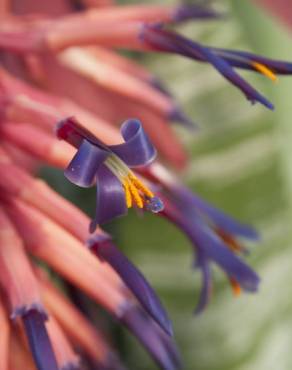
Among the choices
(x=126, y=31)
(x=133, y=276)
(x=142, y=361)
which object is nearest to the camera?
(x=133, y=276)

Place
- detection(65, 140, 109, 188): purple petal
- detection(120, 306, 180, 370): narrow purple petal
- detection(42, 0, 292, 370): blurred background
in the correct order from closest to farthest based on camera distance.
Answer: detection(65, 140, 109, 188): purple petal
detection(120, 306, 180, 370): narrow purple petal
detection(42, 0, 292, 370): blurred background

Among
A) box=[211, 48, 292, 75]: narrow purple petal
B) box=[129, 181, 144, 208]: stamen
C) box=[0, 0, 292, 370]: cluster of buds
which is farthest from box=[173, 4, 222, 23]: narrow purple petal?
box=[129, 181, 144, 208]: stamen

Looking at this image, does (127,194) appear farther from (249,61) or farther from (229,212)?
(229,212)

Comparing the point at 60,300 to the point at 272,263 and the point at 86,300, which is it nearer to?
the point at 86,300

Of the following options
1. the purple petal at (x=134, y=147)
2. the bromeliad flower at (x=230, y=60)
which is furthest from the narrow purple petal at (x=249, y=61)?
the purple petal at (x=134, y=147)

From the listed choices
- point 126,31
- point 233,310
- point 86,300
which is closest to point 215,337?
point 233,310

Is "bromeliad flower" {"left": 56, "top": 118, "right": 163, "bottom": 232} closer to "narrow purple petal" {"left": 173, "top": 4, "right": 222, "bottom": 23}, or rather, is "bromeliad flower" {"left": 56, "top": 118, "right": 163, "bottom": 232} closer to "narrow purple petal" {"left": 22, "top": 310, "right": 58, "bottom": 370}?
"narrow purple petal" {"left": 22, "top": 310, "right": 58, "bottom": 370}

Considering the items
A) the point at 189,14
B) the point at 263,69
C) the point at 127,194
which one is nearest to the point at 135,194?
the point at 127,194
